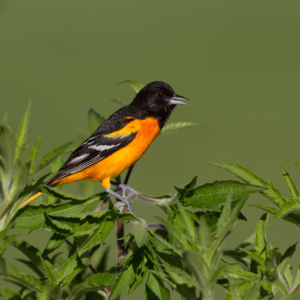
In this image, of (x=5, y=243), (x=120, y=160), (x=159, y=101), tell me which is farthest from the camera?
(x=159, y=101)

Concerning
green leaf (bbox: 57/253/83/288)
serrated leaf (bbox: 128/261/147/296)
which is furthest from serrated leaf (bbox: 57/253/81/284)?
serrated leaf (bbox: 128/261/147/296)

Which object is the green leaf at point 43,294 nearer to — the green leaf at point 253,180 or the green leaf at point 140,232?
the green leaf at point 140,232

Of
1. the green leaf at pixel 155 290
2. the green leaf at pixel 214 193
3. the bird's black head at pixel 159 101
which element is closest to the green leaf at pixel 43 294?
the green leaf at pixel 155 290

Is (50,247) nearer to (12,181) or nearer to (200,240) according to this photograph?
(12,181)

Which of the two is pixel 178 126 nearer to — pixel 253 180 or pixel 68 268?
pixel 253 180

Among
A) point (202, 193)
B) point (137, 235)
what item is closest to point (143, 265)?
point (137, 235)

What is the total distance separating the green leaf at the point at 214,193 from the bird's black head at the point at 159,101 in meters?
0.64

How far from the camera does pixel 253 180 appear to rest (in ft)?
2.34

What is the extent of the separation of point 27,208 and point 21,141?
5.8 inches

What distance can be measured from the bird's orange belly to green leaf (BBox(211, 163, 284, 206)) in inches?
21.0

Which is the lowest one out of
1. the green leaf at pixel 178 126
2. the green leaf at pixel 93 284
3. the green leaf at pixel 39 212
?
the green leaf at pixel 93 284

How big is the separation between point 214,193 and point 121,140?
2.14ft

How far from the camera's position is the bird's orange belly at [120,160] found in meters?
1.19

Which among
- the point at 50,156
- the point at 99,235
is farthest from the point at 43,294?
the point at 50,156
